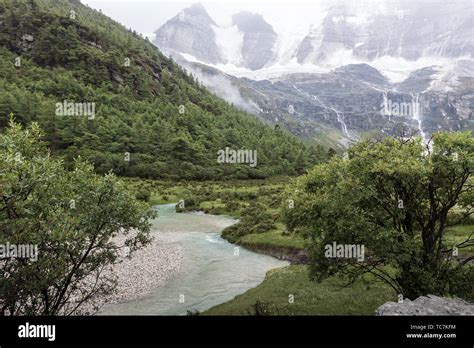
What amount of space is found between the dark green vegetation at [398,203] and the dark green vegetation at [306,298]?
368 cm

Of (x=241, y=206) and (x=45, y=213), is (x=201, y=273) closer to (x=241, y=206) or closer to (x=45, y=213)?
(x=45, y=213)

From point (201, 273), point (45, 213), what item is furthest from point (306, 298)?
point (45, 213)

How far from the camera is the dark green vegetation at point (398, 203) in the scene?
23.5 m

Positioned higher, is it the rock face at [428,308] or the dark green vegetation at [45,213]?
the dark green vegetation at [45,213]

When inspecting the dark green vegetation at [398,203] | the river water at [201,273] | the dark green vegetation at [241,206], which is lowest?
the river water at [201,273]

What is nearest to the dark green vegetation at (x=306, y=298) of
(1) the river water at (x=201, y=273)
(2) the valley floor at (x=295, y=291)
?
(2) the valley floor at (x=295, y=291)

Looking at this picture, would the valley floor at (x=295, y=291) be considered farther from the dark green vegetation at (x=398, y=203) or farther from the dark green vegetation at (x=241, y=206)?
the dark green vegetation at (x=398, y=203)

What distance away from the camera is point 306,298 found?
31.8 m

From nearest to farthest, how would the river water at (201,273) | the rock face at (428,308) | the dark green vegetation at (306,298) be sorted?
1. the rock face at (428,308)
2. the dark green vegetation at (306,298)
3. the river water at (201,273)

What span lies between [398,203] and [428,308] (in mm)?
7514

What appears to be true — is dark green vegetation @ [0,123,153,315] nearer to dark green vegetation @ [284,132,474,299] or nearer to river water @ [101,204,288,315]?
dark green vegetation @ [284,132,474,299]

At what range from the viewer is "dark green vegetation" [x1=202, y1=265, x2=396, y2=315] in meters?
28.6
